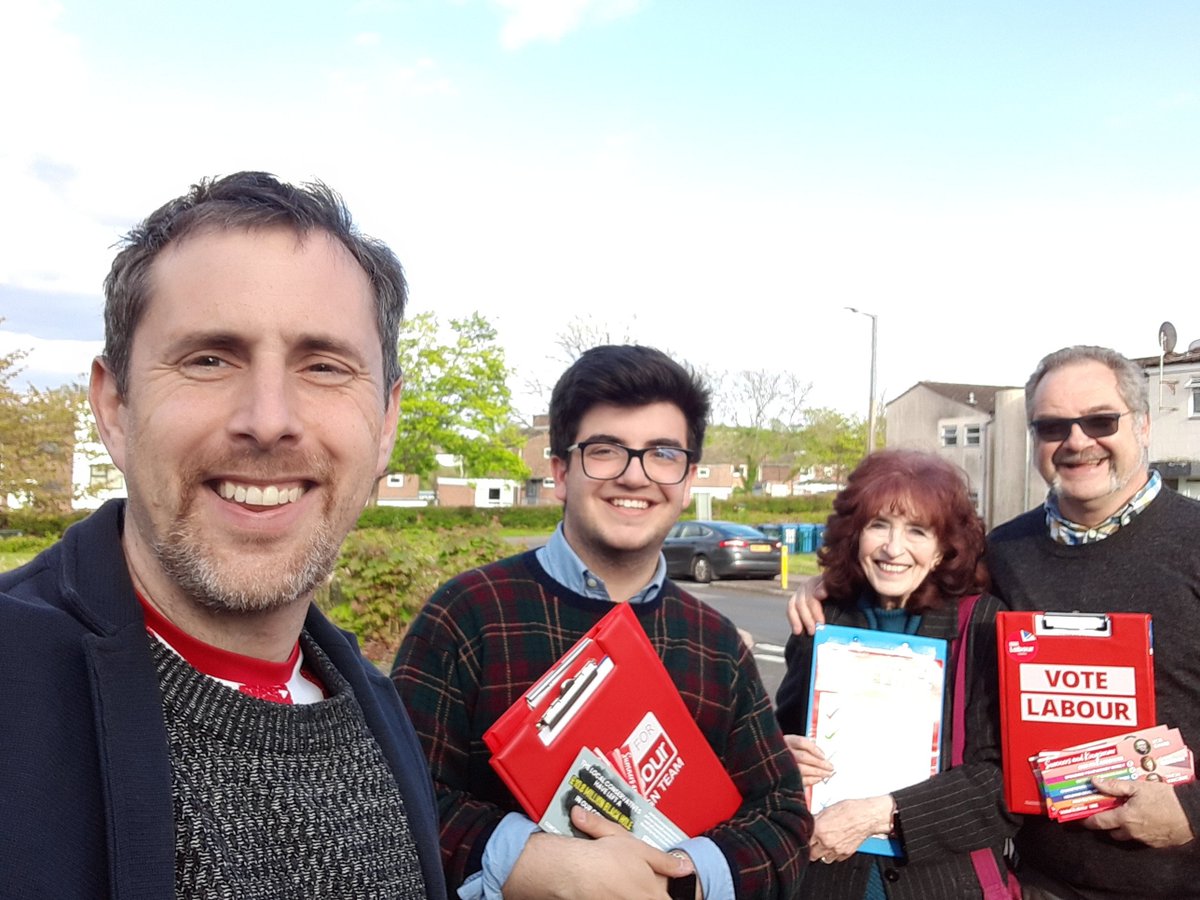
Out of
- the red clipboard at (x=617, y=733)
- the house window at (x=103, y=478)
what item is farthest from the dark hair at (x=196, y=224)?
the house window at (x=103, y=478)

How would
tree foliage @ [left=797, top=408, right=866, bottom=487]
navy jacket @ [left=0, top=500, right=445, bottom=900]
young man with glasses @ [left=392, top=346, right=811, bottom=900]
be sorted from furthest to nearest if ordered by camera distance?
tree foliage @ [left=797, top=408, right=866, bottom=487], young man with glasses @ [left=392, top=346, right=811, bottom=900], navy jacket @ [left=0, top=500, right=445, bottom=900]

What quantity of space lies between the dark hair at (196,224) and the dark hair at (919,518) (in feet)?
6.31

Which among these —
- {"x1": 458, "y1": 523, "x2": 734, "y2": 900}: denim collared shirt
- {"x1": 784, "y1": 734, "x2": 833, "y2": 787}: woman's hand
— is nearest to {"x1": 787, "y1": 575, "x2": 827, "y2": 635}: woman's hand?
{"x1": 784, "y1": 734, "x2": 833, "y2": 787}: woman's hand

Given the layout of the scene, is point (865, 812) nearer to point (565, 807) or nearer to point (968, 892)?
point (968, 892)

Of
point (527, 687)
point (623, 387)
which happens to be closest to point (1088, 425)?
point (623, 387)

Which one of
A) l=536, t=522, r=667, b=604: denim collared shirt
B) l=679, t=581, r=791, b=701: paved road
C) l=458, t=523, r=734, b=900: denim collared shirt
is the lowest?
l=679, t=581, r=791, b=701: paved road

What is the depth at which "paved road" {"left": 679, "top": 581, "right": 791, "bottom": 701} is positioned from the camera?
11382 mm

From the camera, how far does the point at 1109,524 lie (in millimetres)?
2883

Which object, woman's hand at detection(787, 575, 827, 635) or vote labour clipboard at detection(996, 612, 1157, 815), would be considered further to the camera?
woman's hand at detection(787, 575, 827, 635)

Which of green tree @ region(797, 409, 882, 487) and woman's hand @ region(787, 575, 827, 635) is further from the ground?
green tree @ region(797, 409, 882, 487)

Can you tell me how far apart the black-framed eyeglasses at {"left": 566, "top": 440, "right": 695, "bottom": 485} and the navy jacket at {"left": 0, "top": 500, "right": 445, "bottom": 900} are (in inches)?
47.8

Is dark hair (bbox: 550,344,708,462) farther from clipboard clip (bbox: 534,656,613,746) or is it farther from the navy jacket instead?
the navy jacket

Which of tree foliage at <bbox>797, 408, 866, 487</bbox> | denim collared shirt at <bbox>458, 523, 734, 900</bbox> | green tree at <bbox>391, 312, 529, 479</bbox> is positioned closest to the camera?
denim collared shirt at <bbox>458, 523, 734, 900</bbox>

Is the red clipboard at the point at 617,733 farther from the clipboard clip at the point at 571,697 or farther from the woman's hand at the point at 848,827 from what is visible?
the woman's hand at the point at 848,827
